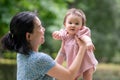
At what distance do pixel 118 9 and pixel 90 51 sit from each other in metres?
18.8

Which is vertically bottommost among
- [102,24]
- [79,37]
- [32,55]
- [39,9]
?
[102,24]

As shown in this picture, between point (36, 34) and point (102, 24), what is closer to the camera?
point (36, 34)

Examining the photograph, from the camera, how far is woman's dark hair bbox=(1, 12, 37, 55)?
2730mm

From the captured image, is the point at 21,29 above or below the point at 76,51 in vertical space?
above

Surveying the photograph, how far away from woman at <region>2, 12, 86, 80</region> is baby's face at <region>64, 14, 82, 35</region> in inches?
3.5

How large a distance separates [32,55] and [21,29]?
170mm

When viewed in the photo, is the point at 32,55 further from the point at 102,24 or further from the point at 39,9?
the point at 102,24

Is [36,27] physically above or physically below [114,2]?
above

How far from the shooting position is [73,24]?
2.77 meters

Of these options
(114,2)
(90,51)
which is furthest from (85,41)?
(114,2)

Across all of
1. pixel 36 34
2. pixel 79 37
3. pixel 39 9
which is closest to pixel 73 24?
pixel 79 37

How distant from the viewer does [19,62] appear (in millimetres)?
2811

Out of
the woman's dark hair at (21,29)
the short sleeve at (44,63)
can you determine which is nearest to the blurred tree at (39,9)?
the woman's dark hair at (21,29)

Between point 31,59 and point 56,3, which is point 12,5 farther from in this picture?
point 31,59
